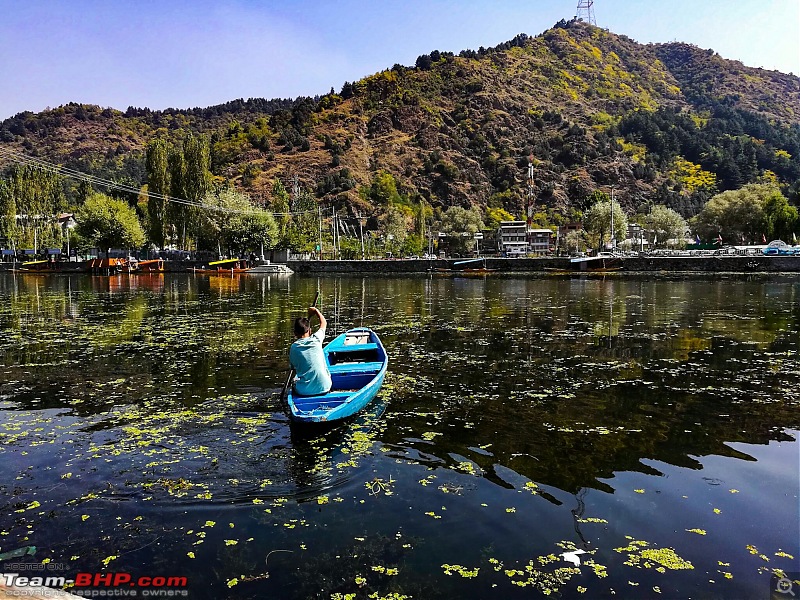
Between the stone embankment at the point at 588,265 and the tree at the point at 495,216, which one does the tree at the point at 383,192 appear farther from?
the stone embankment at the point at 588,265

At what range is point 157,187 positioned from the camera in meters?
95.1

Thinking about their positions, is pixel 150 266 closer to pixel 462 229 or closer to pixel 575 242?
pixel 462 229

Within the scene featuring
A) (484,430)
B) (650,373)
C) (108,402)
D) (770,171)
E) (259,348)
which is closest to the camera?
(484,430)

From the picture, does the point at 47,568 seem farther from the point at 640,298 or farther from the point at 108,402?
the point at 640,298

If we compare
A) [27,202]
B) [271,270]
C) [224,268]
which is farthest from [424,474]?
[27,202]

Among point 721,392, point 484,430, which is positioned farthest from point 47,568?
point 721,392

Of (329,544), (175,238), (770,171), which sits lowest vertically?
(329,544)

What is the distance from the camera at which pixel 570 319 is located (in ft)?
98.4

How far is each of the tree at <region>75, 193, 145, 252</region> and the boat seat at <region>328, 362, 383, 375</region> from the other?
8831 centimetres

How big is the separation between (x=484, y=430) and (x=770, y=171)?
211144 millimetres

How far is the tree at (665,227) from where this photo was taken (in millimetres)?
122750

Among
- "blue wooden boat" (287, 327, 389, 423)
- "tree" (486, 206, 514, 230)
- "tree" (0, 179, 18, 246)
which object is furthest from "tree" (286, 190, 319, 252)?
"blue wooden boat" (287, 327, 389, 423)

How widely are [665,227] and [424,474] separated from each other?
128074 mm

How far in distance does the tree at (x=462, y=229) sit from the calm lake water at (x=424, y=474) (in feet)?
392
